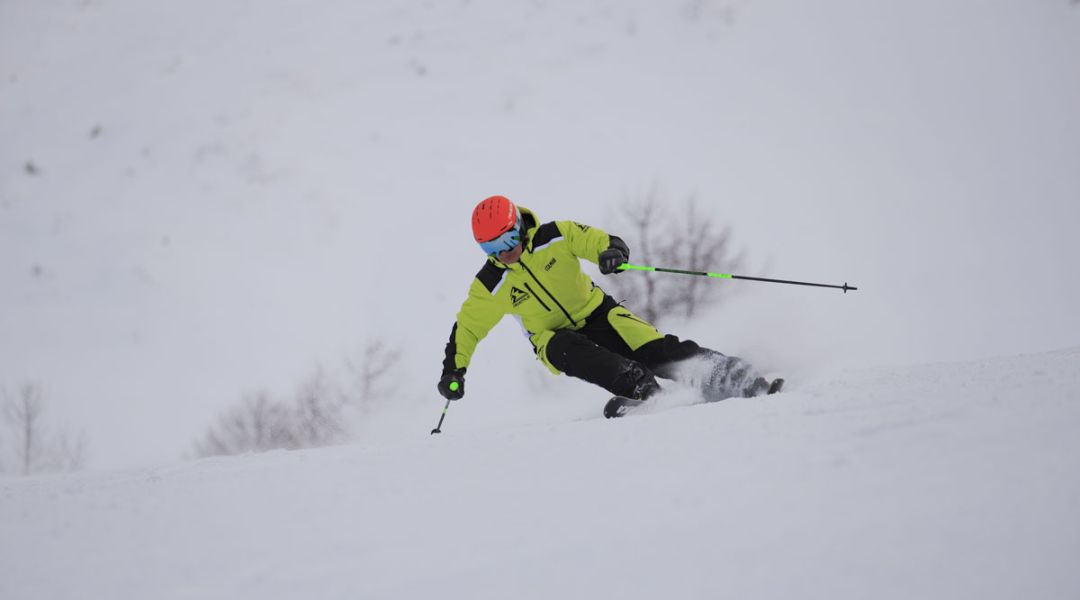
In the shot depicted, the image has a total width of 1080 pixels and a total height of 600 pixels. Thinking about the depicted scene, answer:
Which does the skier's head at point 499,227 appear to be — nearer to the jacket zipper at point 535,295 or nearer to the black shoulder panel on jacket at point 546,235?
the black shoulder panel on jacket at point 546,235

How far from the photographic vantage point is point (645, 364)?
4.73 metres

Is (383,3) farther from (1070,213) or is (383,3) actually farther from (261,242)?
(1070,213)

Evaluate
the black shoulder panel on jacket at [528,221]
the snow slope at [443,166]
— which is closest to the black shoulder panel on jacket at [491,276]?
the black shoulder panel on jacket at [528,221]

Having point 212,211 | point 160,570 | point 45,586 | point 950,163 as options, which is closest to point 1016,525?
point 160,570

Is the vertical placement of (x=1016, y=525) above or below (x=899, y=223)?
below

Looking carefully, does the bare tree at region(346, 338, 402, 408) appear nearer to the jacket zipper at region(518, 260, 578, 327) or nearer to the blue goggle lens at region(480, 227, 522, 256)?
the jacket zipper at region(518, 260, 578, 327)

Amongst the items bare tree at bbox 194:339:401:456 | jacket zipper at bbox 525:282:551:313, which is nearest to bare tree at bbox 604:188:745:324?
bare tree at bbox 194:339:401:456

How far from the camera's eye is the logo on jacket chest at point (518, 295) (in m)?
4.80

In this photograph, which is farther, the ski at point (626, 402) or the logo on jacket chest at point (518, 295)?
the logo on jacket chest at point (518, 295)

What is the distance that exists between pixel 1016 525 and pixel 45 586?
8.54 ft

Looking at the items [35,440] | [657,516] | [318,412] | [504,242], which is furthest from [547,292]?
[35,440]

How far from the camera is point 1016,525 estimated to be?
154cm

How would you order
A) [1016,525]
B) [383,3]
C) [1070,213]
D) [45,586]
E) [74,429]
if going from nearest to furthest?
[1016,525] < [45,586] < [1070,213] < [74,429] < [383,3]

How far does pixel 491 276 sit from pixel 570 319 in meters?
0.65
